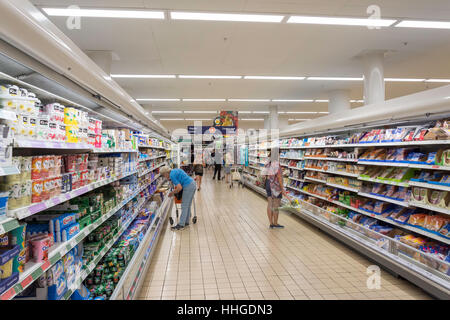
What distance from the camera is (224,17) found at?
3613 millimetres

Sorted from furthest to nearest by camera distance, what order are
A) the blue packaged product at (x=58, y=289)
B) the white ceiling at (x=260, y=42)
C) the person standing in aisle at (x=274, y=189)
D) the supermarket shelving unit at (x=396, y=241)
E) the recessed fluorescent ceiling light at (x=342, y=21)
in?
the person standing in aisle at (x=274, y=189), the recessed fluorescent ceiling light at (x=342, y=21), the white ceiling at (x=260, y=42), the supermarket shelving unit at (x=396, y=241), the blue packaged product at (x=58, y=289)

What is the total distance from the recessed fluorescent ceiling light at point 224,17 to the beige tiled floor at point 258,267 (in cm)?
365

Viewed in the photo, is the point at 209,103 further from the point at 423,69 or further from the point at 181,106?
the point at 423,69

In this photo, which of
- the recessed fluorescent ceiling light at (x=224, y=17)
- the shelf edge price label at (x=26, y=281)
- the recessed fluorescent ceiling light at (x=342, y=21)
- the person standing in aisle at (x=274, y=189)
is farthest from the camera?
the person standing in aisle at (x=274, y=189)

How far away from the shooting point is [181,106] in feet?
34.9

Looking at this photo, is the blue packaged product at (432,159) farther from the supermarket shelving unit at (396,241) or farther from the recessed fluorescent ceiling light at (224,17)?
the recessed fluorescent ceiling light at (224,17)

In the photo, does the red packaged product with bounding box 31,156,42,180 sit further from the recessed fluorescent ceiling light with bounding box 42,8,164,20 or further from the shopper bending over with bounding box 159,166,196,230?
the shopper bending over with bounding box 159,166,196,230

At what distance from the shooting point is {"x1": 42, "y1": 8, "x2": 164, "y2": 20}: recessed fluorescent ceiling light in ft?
11.3

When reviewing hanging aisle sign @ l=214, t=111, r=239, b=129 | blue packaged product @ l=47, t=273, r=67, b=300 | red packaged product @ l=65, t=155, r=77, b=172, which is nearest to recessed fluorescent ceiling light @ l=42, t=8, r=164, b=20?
red packaged product @ l=65, t=155, r=77, b=172

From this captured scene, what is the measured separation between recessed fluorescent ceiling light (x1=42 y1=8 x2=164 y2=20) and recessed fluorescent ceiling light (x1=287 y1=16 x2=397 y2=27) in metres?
2.00

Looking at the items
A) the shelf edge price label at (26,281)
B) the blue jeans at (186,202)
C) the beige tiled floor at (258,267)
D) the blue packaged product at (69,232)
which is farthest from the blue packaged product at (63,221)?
the blue jeans at (186,202)

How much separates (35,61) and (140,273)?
8.27 ft

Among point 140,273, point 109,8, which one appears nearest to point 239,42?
point 109,8

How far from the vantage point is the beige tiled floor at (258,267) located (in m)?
3.04
